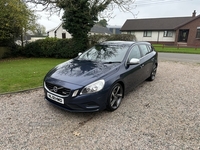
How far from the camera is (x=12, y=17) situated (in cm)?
1184

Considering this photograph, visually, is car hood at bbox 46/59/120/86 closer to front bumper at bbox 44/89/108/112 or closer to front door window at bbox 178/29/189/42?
front bumper at bbox 44/89/108/112

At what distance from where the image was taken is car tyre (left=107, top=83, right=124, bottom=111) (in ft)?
10.3

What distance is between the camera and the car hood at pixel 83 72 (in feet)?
9.62

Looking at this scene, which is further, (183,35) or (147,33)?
(147,33)

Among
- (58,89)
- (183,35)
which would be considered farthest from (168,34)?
(58,89)

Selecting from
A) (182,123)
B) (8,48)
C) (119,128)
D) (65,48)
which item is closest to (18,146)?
(119,128)

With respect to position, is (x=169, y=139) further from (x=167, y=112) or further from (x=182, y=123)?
(x=167, y=112)

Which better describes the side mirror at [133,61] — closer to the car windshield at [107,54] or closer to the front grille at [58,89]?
the car windshield at [107,54]

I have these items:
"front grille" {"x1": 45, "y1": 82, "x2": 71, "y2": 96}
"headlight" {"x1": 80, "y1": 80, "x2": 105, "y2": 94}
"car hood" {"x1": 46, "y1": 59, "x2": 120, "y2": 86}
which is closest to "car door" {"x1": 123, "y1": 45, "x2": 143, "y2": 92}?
"car hood" {"x1": 46, "y1": 59, "x2": 120, "y2": 86}

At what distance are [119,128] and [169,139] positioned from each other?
87cm

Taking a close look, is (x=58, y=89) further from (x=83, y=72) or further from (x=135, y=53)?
(x=135, y=53)

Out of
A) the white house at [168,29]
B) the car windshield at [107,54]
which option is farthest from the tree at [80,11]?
the white house at [168,29]

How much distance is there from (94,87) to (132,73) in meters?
1.42

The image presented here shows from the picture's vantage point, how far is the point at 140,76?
4.35m
